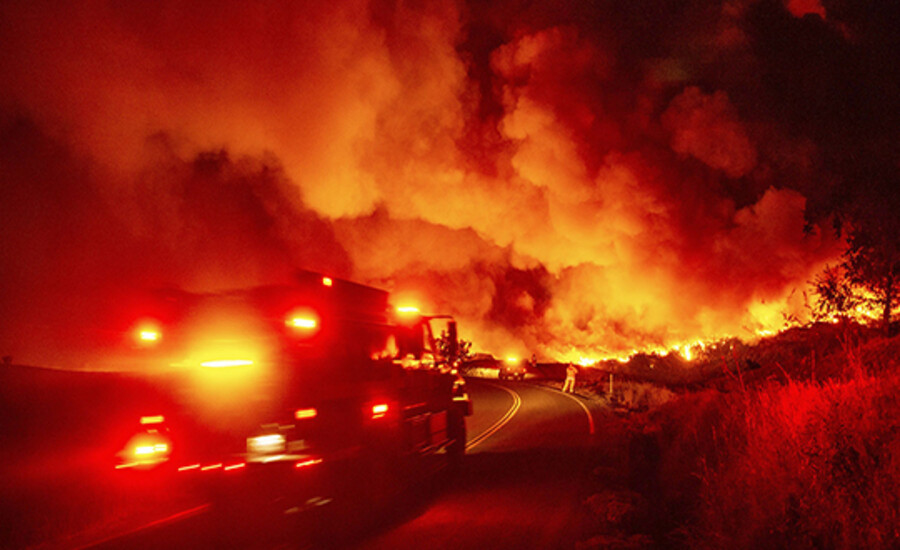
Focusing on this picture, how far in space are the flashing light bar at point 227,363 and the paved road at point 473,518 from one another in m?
2.04

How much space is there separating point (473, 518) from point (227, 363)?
146 inches

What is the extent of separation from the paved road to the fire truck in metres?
0.51

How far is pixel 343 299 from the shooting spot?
9156 mm

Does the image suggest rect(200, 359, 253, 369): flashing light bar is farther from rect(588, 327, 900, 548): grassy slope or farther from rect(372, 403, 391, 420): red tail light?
rect(588, 327, 900, 548): grassy slope

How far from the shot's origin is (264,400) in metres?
7.42

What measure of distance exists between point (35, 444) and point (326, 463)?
9.92m

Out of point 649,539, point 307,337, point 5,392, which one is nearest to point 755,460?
point 649,539

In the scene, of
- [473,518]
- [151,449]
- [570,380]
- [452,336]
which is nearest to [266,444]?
[151,449]

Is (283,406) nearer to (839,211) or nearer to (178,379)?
(178,379)

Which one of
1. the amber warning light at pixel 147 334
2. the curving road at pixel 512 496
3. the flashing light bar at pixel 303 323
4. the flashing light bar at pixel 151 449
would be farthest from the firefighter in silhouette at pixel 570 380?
the flashing light bar at pixel 151 449

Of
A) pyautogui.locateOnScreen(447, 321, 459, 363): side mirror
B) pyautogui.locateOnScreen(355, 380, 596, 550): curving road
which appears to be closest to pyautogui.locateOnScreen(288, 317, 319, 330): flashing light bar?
pyautogui.locateOnScreen(355, 380, 596, 550): curving road

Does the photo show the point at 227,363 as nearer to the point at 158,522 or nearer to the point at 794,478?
the point at 158,522

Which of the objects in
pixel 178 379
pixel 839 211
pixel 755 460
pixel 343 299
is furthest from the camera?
pixel 839 211

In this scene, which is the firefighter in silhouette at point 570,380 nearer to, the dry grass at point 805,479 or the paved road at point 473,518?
the paved road at point 473,518
